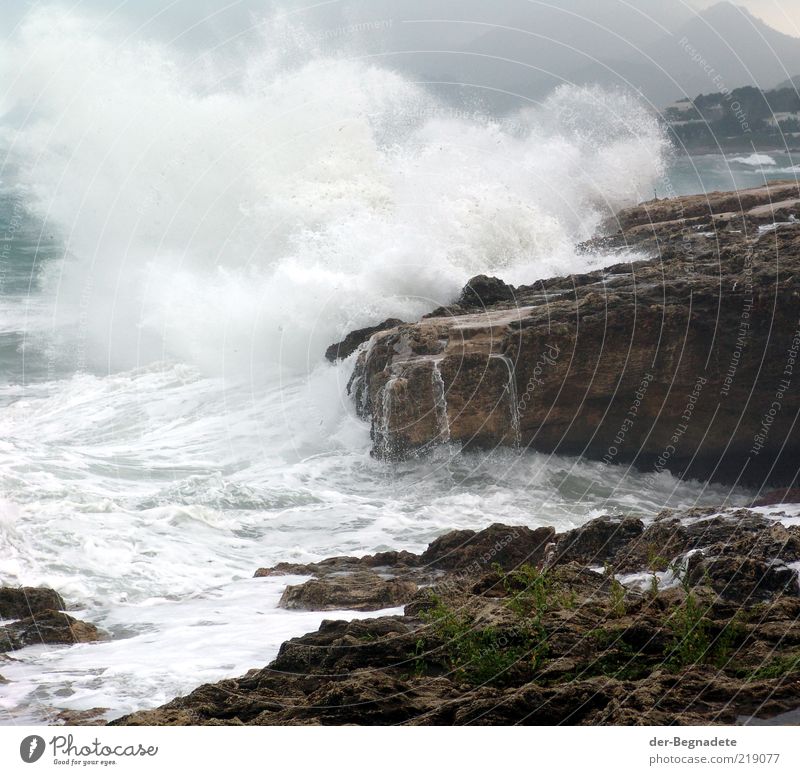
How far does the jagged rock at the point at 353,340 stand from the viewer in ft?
63.2

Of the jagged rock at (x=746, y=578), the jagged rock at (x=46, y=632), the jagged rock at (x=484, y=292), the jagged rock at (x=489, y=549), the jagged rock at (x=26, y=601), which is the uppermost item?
the jagged rock at (x=484, y=292)

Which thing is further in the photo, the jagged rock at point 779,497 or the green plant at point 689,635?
the jagged rock at point 779,497

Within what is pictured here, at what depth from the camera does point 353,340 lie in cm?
1983

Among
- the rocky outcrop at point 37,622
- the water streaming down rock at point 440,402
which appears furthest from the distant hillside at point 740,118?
the rocky outcrop at point 37,622

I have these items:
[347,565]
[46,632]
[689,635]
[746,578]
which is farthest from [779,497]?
[46,632]

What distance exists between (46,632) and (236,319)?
14.6 metres

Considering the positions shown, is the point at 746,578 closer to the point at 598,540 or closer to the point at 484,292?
the point at 598,540

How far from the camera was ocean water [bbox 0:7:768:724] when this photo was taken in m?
11.8

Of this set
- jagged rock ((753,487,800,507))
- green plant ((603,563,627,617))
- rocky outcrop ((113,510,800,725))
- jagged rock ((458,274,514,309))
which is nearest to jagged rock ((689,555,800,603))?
rocky outcrop ((113,510,800,725))

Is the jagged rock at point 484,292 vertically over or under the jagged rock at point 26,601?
over

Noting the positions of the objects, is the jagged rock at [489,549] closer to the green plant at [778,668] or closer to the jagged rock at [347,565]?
the jagged rock at [347,565]

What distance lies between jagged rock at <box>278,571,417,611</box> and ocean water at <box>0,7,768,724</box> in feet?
0.80

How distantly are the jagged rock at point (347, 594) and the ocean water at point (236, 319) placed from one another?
0.24m

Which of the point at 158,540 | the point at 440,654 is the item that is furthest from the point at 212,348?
the point at 440,654
